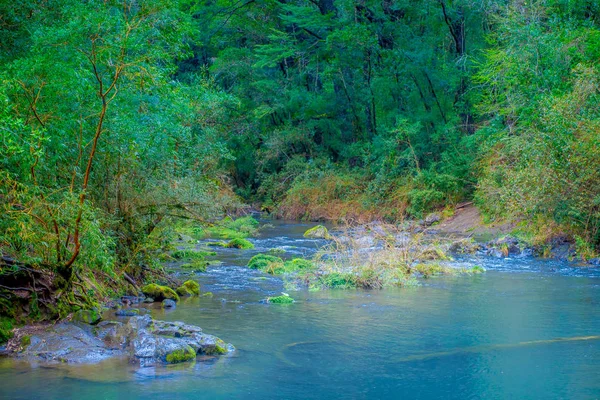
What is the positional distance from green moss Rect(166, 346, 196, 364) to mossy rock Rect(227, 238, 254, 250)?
43.5ft

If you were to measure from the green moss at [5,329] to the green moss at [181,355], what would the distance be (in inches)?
92.3

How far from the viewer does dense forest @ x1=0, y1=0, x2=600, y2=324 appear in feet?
34.8

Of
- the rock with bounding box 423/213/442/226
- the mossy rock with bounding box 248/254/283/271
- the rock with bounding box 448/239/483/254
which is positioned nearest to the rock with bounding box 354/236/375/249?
the mossy rock with bounding box 248/254/283/271

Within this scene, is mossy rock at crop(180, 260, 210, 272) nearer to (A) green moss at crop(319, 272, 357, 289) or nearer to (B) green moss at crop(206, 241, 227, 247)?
(A) green moss at crop(319, 272, 357, 289)

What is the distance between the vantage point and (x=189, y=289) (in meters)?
14.3

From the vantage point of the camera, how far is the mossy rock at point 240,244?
75.6 feet

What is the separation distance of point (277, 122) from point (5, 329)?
3214 centimetres

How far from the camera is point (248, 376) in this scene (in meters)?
8.98

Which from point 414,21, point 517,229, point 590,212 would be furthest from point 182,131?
point 414,21

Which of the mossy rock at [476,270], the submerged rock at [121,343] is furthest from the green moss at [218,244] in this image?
the submerged rock at [121,343]

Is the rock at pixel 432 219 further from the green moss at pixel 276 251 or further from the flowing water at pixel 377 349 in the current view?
the flowing water at pixel 377 349

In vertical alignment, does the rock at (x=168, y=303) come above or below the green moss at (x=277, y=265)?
below

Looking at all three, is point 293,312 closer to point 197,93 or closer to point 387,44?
point 197,93

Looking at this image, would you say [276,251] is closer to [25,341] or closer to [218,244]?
[218,244]
